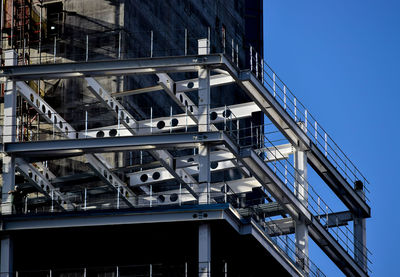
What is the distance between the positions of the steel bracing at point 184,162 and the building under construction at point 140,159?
8 cm

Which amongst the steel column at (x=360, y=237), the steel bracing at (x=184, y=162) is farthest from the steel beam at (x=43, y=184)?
the steel column at (x=360, y=237)

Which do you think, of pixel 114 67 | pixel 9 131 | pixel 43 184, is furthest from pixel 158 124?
pixel 9 131

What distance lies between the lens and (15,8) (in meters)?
81.0

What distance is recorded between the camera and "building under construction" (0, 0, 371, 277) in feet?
225

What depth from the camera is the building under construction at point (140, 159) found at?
68438 mm

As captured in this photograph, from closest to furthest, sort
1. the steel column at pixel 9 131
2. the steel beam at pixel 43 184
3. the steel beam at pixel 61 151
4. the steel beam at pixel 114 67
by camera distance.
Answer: the steel column at pixel 9 131 → the steel beam at pixel 114 67 → the steel beam at pixel 61 151 → the steel beam at pixel 43 184

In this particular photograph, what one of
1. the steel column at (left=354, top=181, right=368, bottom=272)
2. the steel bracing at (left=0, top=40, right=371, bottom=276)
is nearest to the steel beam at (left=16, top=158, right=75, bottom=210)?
the steel bracing at (left=0, top=40, right=371, bottom=276)

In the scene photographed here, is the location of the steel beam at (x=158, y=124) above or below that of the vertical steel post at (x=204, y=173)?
above

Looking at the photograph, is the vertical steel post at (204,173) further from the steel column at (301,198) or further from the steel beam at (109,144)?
the steel column at (301,198)

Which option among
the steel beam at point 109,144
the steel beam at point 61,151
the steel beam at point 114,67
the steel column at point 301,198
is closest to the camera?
the steel beam at point 109,144

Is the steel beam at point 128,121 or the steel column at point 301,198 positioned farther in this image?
the steel column at point 301,198

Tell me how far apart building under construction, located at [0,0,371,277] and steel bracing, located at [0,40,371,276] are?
82 mm

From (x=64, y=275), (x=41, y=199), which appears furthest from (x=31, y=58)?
(x=64, y=275)

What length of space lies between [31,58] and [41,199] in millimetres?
9068
